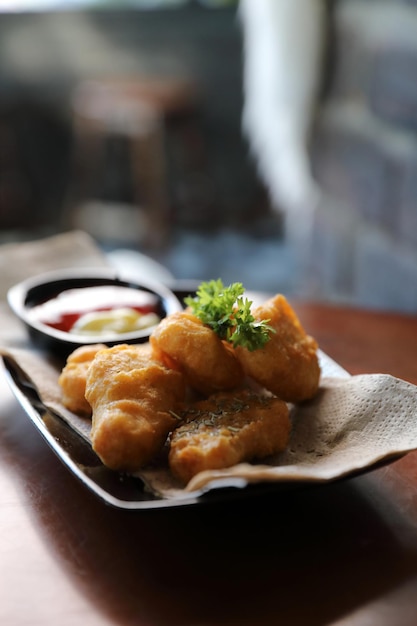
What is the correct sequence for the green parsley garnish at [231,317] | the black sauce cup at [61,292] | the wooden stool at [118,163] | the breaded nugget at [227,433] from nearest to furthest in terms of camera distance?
the breaded nugget at [227,433]
the green parsley garnish at [231,317]
the black sauce cup at [61,292]
the wooden stool at [118,163]

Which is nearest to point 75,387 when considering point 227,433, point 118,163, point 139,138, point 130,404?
point 130,404

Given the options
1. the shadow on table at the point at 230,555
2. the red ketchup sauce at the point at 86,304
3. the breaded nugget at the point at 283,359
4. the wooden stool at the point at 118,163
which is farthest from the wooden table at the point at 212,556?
the wooden stool at the point at 118,163

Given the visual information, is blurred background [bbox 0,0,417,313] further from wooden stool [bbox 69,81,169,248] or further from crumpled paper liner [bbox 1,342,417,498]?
crumpled paper liner [bbox 1,342,417,498]

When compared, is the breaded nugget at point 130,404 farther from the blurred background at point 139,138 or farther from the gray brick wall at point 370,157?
the blurred background at point 139,138

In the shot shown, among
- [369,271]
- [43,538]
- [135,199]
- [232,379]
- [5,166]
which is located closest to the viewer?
[43,538]

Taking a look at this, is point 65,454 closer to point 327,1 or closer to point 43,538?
point 43,538

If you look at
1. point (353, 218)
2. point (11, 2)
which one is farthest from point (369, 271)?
point (11, 2)
